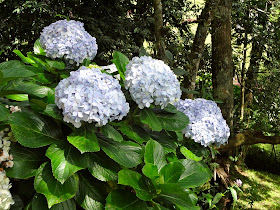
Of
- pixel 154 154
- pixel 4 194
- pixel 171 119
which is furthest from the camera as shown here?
pixel 171 119

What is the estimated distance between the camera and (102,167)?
114 cm

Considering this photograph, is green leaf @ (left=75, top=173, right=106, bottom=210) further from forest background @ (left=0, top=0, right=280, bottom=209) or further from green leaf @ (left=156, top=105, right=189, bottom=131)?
forest background @ (left=0, top=0, right=280, bottom=209)

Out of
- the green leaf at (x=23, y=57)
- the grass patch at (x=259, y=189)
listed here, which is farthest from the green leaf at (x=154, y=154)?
the grass patch at (x=259, y=189)

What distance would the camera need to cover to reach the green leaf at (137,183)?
1.10 metres

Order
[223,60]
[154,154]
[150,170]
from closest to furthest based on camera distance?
1. [150,170]
2. [154,154]
3. [223,60]

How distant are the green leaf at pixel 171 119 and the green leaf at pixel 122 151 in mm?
174

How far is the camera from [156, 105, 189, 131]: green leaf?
133cm

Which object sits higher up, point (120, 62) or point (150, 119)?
point (120, 62)

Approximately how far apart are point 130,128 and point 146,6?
3480 mm

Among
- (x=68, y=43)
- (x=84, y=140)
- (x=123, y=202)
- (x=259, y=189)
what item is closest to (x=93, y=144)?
(x=84, y=140)

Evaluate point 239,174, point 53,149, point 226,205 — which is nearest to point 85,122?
point 53,149

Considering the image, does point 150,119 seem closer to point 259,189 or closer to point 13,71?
point 13,71

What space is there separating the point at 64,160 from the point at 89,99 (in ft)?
0.72

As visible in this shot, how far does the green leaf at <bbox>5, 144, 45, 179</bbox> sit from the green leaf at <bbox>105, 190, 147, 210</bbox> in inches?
11.1
